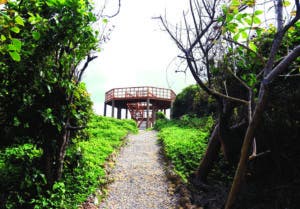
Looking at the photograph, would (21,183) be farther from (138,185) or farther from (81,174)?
(138,185)

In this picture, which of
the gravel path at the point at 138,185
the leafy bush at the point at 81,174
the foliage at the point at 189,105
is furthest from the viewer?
the foliage at the point at 189,105

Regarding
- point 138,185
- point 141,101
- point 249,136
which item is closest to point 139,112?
point 141,101

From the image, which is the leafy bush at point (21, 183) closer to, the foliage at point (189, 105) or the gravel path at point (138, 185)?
the gravel path at point (138, 185)

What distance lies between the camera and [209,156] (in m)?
7.38

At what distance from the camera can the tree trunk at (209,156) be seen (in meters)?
7.30

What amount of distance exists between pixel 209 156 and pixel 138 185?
7.01 feet

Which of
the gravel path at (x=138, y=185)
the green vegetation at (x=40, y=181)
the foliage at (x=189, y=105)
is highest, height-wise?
the foliage at (x=189, y=105)

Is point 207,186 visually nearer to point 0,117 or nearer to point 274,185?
point 274,185

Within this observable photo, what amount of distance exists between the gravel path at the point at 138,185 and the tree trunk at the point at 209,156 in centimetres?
105

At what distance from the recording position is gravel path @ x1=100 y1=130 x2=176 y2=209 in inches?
253

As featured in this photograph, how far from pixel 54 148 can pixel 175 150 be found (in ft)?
19.6

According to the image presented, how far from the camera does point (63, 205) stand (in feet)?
17.5

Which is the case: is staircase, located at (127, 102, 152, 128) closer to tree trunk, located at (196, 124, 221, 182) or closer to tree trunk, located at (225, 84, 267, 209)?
tree trunk, located at (196, 124, 221, 182)

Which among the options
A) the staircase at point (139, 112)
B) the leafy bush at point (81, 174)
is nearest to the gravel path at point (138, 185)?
the leafy bush at point (81, 174)
